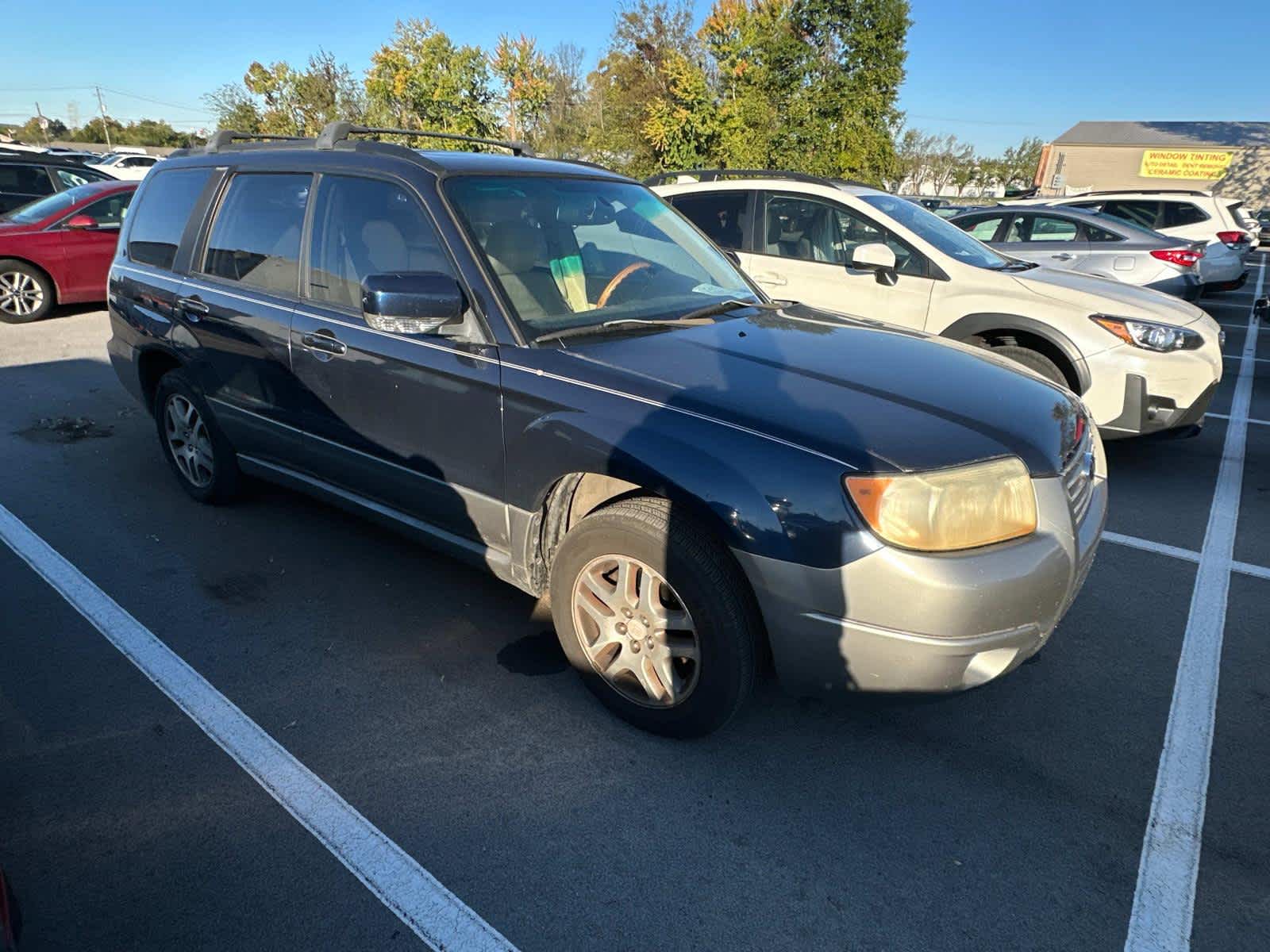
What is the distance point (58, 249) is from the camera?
9695mm

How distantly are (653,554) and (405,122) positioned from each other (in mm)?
20072

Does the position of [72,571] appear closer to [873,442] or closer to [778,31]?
[873,442]

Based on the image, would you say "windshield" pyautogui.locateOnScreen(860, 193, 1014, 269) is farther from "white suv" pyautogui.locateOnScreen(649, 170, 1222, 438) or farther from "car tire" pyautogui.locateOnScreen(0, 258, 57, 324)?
"car tire" pyautogui.locateOnScreen(0, 258, 57, 324)

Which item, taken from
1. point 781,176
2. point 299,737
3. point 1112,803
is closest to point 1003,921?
point 1112,803

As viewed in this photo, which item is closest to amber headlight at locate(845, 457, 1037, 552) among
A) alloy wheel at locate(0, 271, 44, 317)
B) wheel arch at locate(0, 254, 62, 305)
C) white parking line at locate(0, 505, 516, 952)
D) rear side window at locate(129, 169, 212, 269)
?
white parking line at locate(0, 505, 516, 952)

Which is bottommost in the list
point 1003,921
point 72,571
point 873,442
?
point 1003,921

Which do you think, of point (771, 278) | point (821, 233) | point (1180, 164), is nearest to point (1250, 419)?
point (821, 233)

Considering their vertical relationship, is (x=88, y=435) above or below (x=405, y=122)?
below

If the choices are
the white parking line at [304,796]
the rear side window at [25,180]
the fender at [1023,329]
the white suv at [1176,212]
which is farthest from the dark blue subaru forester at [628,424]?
the white suv at [1176,212]

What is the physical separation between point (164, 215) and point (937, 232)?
5.10 m

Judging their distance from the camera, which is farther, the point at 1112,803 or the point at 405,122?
the point at 405,122

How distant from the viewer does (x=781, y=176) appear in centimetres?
638

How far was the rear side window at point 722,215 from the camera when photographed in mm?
6566

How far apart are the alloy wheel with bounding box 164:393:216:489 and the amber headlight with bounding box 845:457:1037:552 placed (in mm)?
3612
